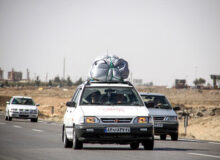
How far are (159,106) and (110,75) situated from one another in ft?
20.5

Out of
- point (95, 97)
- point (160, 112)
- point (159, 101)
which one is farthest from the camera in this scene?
point (159, 101)

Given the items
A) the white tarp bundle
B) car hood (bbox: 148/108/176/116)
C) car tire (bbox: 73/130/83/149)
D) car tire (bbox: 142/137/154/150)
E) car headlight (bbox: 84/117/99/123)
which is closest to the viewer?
car headlight (bbox: 84/117/99/123)

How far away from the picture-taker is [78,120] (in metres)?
15.1

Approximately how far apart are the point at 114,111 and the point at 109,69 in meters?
3.24

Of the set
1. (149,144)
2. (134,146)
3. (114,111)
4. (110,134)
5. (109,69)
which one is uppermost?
(109,69)

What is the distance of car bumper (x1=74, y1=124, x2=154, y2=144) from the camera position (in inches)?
584

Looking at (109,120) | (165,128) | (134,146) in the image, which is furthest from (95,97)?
(165,128)

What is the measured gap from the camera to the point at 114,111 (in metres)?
15.1

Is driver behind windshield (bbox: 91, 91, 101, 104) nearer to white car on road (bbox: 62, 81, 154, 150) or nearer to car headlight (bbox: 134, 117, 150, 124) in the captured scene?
white car on road (bbox: 62, 81, 154, 150)

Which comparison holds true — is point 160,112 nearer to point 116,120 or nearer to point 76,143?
point 76,143

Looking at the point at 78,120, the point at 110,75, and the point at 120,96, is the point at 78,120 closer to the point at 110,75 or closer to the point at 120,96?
the point at 120,96

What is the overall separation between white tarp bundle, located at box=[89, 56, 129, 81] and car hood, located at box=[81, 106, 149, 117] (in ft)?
7.72

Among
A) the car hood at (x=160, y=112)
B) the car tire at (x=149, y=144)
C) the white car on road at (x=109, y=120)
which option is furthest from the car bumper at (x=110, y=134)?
the car hood at (x=160, y=112)

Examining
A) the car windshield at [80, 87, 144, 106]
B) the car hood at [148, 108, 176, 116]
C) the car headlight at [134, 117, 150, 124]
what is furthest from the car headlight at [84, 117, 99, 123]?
the car hood at [148, 108, 176, 116]
